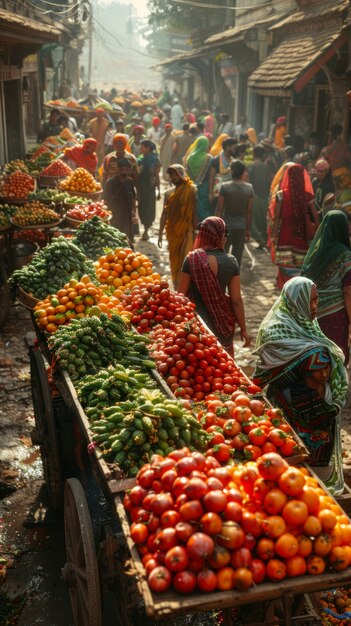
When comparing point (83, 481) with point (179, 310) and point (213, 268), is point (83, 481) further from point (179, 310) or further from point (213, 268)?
point (213, 268)

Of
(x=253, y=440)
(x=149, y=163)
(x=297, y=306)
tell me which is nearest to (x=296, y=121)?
(x=149, y=163)

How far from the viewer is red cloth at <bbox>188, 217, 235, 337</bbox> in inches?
213

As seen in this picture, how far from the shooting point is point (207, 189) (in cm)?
1138

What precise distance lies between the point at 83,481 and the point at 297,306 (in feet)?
7.16

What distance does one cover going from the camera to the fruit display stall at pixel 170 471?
8.17 feet

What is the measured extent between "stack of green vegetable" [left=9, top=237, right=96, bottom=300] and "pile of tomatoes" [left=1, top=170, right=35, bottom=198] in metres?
4.32

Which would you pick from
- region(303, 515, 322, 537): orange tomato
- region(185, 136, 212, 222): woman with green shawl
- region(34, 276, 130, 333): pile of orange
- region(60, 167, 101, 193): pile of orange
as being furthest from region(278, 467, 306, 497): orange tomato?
region(185, 136, 212, 222): woman with green shawl

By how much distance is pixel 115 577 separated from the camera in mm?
3250

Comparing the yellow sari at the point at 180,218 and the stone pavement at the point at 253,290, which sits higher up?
the yellow sari at the point at 180,218

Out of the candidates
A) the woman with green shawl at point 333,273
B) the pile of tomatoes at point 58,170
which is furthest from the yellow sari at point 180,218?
the woman with green shawl at point 333,273

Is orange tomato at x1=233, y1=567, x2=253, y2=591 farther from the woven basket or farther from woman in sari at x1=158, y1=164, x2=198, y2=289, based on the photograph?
woman in sari at x1=158, y1=164, x2=198, y2=289

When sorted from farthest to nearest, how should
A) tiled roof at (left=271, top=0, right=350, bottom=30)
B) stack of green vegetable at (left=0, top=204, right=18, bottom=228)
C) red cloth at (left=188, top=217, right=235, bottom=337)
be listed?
1. tiled roof at (left=271, top=0, right=350, bottom=30)
2. stack of green vegetable at (left=0, top=204, right=18, bottom=228)
3. red cloth at (left=188, top=217, right=235, bottom=337)

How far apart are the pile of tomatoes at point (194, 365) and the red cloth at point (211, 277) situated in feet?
3.19

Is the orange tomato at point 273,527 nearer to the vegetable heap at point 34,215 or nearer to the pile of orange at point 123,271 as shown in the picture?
the pile of orange at point 123,271
